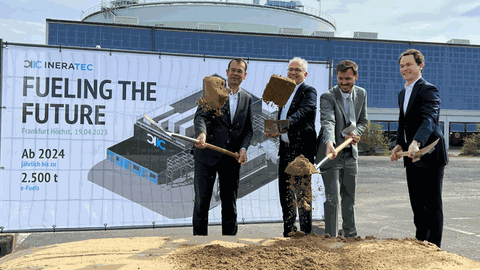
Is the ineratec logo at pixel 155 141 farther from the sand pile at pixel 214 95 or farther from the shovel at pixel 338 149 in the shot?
the shovel at pixel 338 149

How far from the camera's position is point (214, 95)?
429 centimetres

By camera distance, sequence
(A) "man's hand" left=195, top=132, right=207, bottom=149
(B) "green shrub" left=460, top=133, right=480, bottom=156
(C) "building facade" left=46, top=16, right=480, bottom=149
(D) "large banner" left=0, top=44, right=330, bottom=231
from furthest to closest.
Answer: (B) "green shrub" left=460, top=133, right=480, bottom=156 < (C) "building facade" left=46, top=16, right=480, bottom=149 < (D) "large banner" left=0, top=44, right=330, bottom=231 < (A) "man's hand" left=195, top=132, right=207, bottom=149

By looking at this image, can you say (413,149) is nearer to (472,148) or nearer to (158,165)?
(158,165)

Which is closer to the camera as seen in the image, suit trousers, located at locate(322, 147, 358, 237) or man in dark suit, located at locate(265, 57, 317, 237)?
suit trousers, located at locate(322, 147, 358, 237)

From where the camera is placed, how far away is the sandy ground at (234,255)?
2.31 m

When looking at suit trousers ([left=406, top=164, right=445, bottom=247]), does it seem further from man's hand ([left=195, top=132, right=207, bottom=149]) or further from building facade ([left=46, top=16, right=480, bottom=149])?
building facade ([left=46, top=16, right=480, bottom=149])

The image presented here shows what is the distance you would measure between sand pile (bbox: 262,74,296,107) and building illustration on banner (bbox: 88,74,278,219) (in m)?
1.46

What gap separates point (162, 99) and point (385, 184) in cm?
890

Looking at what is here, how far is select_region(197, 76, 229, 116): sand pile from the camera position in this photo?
4.26 metres

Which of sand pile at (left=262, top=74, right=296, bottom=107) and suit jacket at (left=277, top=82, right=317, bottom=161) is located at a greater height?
sand pile at (left=262, top=74, right=296, bottom=107)

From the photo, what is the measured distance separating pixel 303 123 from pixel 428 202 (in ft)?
4.66

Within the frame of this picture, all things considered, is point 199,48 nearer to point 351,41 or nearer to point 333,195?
point 351,41

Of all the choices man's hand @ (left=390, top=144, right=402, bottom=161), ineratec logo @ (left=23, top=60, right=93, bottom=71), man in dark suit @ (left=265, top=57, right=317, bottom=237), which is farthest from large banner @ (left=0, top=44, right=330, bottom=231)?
man's hand @ (left=390, top=144, right=402, bottom=161)

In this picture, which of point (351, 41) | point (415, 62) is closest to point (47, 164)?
point (415, 62)
